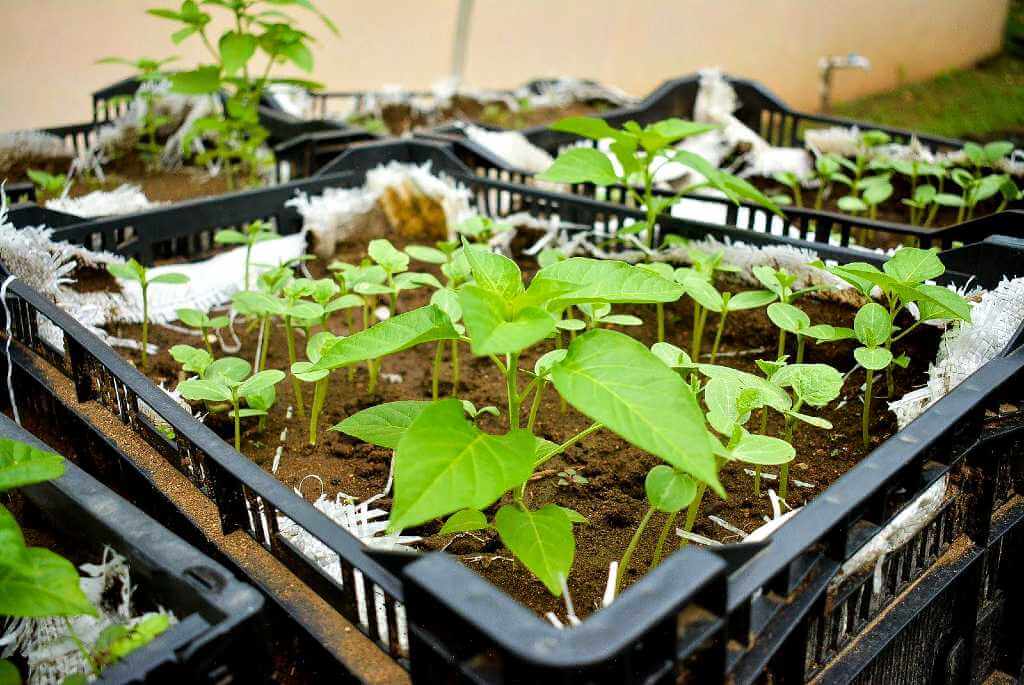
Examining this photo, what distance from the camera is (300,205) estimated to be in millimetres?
1484

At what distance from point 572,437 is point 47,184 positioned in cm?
117

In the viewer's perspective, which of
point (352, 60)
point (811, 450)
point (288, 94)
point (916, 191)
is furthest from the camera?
point (352, 60)

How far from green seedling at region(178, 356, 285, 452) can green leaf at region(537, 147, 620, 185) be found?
48 centimetres

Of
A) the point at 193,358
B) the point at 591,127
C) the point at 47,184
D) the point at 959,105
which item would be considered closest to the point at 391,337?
the point at 193,358

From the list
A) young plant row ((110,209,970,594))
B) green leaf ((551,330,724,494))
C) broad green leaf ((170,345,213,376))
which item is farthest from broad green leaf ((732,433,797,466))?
broad green leaf ((170,345,213,376))

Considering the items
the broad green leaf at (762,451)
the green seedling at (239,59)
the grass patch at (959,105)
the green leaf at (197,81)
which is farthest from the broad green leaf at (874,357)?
the grass patch at (959,105)

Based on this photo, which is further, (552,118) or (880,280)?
(552,118)

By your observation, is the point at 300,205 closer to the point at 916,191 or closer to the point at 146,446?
the point at 146,446

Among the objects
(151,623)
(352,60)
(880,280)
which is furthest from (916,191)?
(352,60)

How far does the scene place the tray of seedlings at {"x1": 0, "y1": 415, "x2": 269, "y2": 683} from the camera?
1.55 feet

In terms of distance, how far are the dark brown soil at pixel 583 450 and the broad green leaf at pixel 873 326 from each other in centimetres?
13

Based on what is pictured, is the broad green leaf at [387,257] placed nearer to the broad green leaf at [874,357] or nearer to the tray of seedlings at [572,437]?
the tray of seedlings at [572,437]

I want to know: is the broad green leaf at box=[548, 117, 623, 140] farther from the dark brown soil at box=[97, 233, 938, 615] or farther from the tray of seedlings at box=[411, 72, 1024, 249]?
the dark brown soil at box=[97, 233, 938, 615]

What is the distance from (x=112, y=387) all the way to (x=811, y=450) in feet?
2.46
